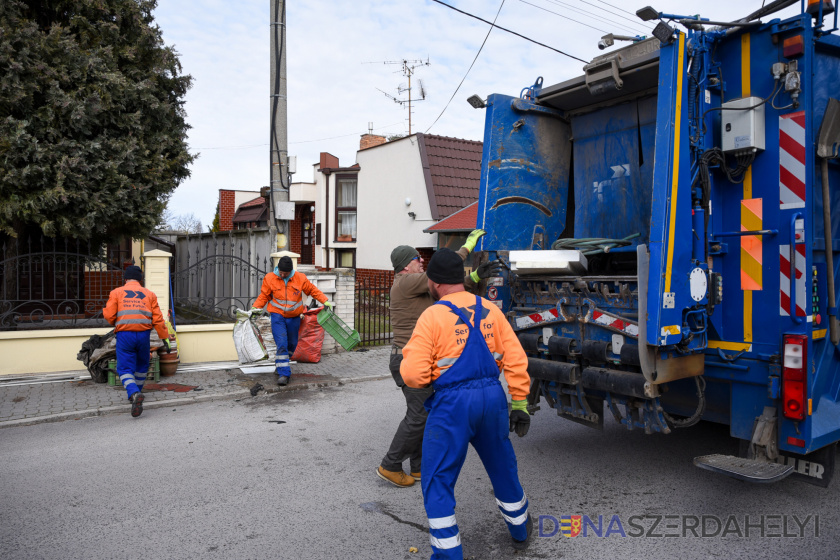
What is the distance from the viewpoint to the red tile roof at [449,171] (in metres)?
17.5

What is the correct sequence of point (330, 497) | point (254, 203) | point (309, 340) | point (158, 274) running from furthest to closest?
1. point (254, 203)
2. point (309, 340)
3. point (158, 274)
4. point (330, 497)

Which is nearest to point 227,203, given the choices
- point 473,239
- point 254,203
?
point 254,203

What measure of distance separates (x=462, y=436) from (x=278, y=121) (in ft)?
23.3

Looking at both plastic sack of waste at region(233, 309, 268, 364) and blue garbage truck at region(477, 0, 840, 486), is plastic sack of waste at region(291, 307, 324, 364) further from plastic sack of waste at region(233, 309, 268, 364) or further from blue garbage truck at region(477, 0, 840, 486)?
blue garbage truck at region(477, 0, 840, 486)

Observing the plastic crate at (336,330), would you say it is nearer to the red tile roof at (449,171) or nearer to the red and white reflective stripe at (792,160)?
the red and white reflective stripe at (792,160)

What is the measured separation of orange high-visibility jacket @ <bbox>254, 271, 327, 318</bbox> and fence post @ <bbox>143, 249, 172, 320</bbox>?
5.62 ft

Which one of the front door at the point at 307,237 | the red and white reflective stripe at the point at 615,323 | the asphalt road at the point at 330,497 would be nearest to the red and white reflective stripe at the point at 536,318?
the red and white reflective stripe at the point at 615,323

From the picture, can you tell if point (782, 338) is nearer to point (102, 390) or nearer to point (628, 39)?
point (628, 39)

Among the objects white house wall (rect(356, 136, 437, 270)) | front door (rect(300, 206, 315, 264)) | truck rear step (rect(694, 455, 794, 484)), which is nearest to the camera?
truck rear step (rect(694, 455, 794, 484))

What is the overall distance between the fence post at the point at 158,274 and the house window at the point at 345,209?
13046 mm

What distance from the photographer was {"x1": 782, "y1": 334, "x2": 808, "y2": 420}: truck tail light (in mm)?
3510

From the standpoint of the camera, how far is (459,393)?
3074 mm

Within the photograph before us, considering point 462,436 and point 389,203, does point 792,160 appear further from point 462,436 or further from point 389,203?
point 389,203

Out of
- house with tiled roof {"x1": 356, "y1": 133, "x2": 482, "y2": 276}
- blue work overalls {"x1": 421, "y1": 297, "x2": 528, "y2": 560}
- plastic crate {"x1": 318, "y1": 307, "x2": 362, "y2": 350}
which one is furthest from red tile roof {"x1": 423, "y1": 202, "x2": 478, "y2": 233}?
blue work overalls {"x1": 421, "y1": 297, "x2": 528, "y2": 560}
